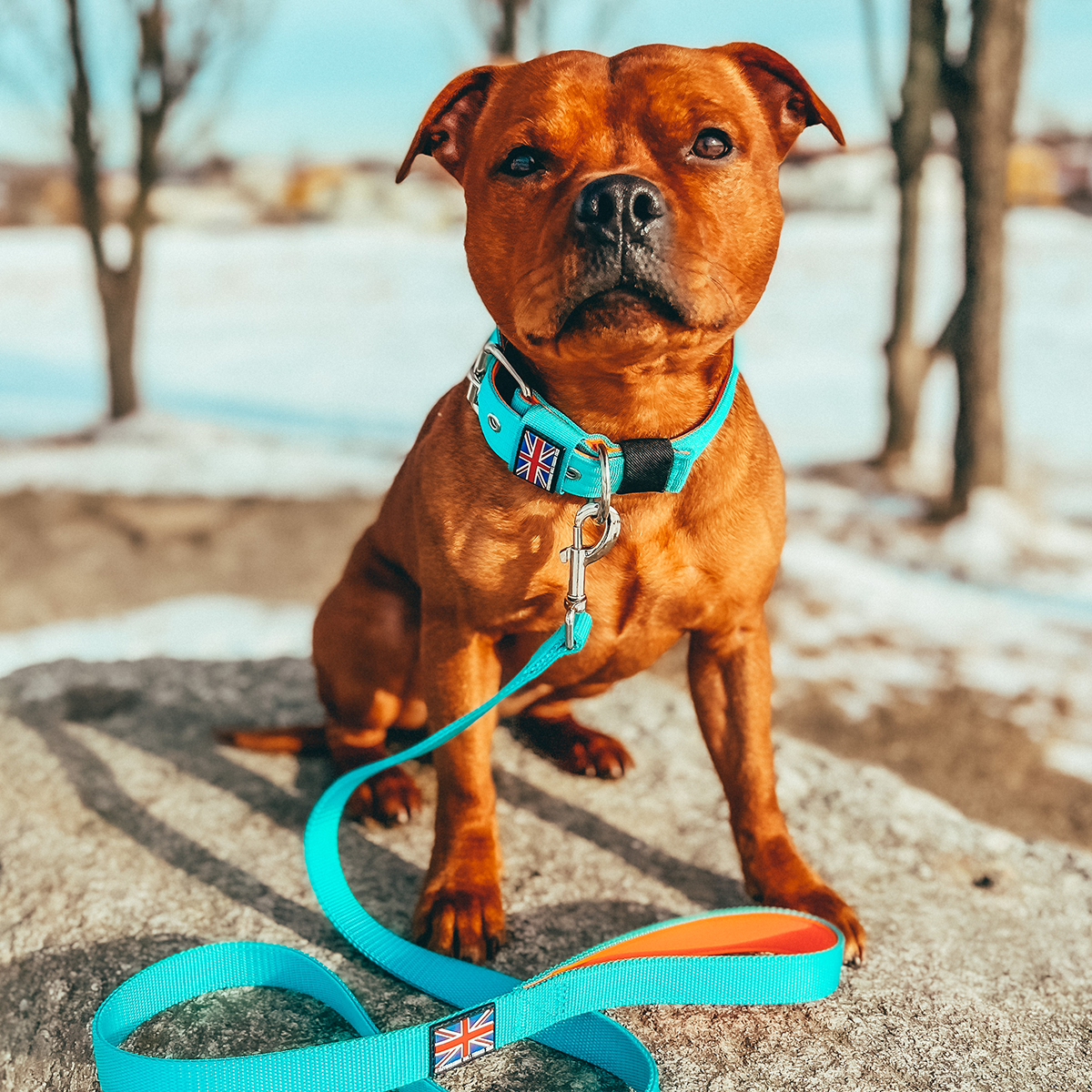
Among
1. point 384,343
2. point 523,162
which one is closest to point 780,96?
point 523,162

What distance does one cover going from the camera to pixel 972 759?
4.12 m

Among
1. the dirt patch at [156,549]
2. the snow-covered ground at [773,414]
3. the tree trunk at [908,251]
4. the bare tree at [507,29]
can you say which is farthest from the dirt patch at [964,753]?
the bare tree at [507,29]

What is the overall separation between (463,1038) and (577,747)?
1.19 meters

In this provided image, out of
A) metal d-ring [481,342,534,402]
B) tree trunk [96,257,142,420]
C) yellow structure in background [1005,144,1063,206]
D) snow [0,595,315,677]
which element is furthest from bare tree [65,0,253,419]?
yellow structure in background [1005,144,1063,206]

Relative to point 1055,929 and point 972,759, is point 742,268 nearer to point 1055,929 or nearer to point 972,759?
point 1055,929

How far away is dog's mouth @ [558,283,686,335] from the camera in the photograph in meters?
1.72

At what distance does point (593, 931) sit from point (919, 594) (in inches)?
157

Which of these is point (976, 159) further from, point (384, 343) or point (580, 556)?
point (384, 343)

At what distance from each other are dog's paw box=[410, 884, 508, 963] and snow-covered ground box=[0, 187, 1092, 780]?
2548 mm

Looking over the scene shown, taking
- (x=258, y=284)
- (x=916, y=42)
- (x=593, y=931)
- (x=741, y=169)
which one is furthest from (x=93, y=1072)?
(x=258, y=284)

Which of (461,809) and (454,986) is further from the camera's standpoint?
(461,809)

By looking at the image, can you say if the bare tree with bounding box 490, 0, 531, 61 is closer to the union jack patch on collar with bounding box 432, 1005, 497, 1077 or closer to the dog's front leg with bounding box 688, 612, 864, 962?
the dog's front leg with bounding box 688, 612, 864, 962

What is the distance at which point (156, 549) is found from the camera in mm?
6055

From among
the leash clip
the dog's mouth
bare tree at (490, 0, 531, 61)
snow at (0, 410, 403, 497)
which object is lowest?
snow at (0, 410, 403, 497)
